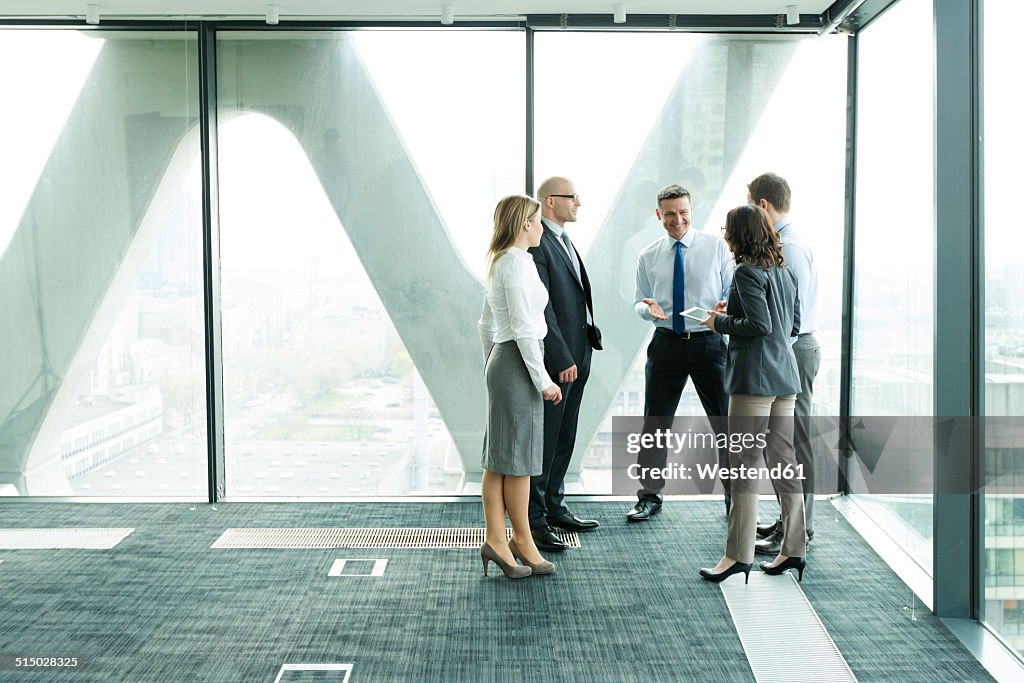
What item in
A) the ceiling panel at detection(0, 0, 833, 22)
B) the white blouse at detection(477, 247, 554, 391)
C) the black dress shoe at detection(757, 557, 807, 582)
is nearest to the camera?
the white blouse at detection(477, 247, 554, 391)

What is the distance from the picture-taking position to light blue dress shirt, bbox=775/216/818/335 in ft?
12.8

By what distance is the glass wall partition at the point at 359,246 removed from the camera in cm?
487

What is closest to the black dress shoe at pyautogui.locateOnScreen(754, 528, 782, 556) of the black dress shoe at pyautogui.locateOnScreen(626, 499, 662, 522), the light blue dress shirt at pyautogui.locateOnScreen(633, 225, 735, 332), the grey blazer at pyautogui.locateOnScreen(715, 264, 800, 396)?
the black dress shoe at pyautogui.locateOnScreen(626, 499, 662, 522)

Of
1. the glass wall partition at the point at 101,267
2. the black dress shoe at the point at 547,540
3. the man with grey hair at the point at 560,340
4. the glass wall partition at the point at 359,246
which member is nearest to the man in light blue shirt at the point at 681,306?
the man with grey hair at the point at 560,340

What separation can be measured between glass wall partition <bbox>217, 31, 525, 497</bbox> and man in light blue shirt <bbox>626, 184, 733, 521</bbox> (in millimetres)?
953

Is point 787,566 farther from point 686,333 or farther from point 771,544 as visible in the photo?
point 686,333

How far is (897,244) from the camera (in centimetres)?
412

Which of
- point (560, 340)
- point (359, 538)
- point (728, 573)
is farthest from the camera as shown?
point (359, 538)

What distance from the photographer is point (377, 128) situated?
16.0 feet

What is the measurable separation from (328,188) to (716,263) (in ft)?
6.92

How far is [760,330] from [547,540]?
140cm

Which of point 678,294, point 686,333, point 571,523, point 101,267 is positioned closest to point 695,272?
point 678,294

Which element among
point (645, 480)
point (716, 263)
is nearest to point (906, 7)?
point (716, 263)

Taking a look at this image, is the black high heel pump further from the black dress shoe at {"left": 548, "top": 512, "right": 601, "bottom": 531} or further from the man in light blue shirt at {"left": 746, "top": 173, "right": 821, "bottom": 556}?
the black dress shoe at {"left": 548, "top": 512, "right": 601, "bottom": 531}
